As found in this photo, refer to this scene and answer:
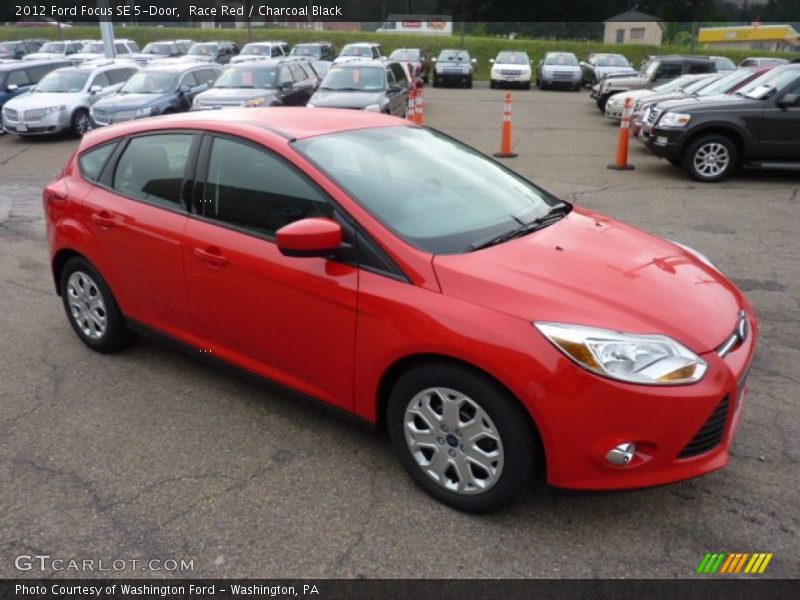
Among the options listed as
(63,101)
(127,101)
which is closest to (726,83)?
(127,101)

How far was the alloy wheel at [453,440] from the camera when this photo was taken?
2.76 m

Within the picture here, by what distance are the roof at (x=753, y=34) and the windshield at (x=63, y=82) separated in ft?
157

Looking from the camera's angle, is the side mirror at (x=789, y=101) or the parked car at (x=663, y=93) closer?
the side mirror at (x=789, y=101)

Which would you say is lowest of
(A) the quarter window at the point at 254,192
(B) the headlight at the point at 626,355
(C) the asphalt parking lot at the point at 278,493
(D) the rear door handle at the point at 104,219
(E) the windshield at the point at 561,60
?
(C) the asphalt parking lot at the point at 278,493

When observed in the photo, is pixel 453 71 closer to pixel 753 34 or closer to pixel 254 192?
pixel 254 192

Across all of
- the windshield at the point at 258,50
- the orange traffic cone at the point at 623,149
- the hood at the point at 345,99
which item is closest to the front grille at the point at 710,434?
the orange traffic cone at the point at 623,149

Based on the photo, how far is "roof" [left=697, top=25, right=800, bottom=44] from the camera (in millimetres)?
51656

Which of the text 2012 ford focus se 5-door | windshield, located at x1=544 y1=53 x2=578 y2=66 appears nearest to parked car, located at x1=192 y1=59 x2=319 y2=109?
the text 2012 ford focus se 5-door

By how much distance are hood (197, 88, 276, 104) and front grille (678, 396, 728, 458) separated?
1297 centimetres

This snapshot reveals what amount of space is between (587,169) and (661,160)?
1758 mm

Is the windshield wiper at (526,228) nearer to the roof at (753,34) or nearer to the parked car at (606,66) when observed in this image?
the parked car at (606,66)

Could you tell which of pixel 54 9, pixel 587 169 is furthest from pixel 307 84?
pixel 54 9

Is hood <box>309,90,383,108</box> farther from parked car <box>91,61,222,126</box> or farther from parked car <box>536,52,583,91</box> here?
parked car <box>536,52,583,91</box>

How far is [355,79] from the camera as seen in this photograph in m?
14.4
